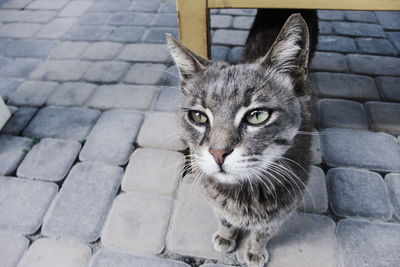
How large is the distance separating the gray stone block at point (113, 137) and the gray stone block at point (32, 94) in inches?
21.7

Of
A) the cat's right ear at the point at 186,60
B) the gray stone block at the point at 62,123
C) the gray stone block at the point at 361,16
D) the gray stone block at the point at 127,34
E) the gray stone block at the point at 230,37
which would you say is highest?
the cat's right ear at the point at 186,60

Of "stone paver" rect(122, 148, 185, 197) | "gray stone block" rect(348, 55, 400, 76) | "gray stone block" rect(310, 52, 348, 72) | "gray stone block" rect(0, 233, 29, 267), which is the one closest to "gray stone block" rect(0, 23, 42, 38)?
"stone paver" rect(122, 148, 185, 197)

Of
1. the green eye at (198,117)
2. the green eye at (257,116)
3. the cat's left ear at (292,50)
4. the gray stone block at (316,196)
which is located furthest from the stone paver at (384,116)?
the green eye at (198,117)

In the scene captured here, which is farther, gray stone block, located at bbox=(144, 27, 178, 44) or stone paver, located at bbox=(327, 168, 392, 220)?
gray stone block, located at bbox=(144, 27, 178, 44)

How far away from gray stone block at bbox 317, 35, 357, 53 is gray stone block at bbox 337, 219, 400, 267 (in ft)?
5.34

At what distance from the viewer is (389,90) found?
2.28 meters

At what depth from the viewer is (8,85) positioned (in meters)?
2.49

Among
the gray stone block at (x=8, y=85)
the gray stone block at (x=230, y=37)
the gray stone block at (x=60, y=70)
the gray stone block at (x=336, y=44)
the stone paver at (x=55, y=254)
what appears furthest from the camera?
the gray stone block at (x=230, y=37)

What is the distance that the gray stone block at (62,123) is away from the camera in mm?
2107

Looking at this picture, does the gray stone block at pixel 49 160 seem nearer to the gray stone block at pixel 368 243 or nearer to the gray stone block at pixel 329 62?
the gray stone block at pixel 368 243

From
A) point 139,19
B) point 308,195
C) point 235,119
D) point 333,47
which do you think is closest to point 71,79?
point 139,19

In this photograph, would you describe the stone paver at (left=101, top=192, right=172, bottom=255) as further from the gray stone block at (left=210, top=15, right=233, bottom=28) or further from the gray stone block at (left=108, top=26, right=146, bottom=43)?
the gray stone block at (left=210, top=15, right=233, bottom=28)

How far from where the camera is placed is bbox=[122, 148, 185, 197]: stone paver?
1.79 meters

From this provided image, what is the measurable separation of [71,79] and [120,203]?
1.30 m
